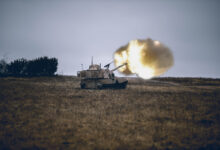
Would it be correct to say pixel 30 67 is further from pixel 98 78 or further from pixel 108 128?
pixel 108 128

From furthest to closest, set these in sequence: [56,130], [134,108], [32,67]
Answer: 1. [32,67]
2. [134,108]
3. [56,130]

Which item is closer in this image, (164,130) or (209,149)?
(209,149)

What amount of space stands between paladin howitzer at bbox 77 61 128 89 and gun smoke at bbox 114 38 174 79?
1.34 meters

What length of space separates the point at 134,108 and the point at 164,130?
164 inches

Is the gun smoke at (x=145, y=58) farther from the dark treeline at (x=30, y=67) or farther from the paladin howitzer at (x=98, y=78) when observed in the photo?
the dark treeline at (x=30, y=67)

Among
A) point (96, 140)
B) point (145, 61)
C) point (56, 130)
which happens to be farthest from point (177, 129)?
point (145, 61)

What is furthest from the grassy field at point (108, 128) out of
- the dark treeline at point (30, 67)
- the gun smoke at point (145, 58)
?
the dark treeline at point (30, 67)

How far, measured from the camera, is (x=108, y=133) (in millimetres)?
7074

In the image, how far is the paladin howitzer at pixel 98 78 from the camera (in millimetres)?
22281

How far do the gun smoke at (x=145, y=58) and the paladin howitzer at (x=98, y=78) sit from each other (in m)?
1.34

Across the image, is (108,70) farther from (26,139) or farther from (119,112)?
(26,139)

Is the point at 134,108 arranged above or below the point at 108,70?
below

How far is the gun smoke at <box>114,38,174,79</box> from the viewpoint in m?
21.2

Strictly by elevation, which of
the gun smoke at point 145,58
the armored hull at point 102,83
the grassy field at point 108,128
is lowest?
the grassy field at point 108,128
